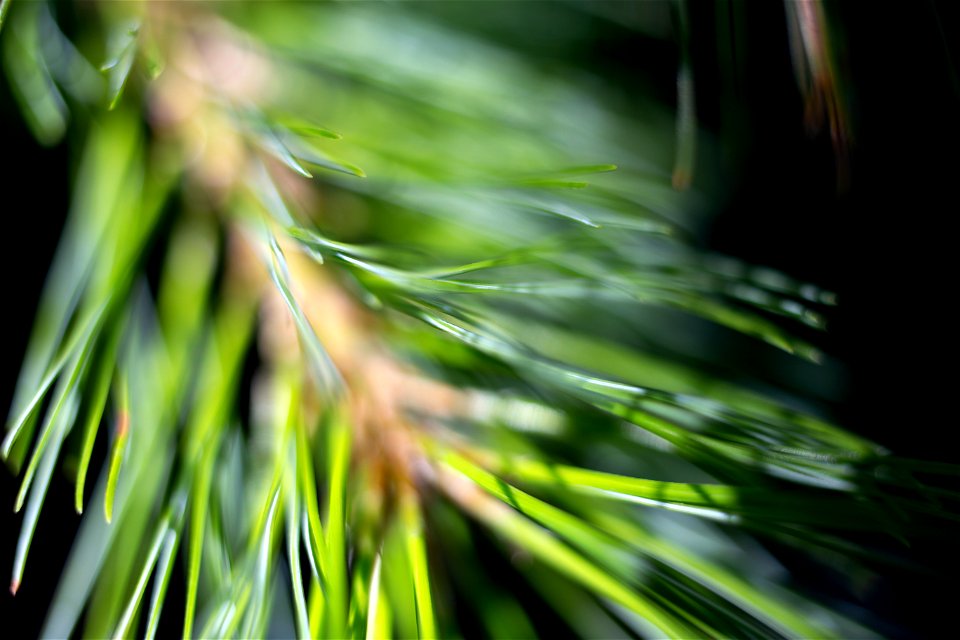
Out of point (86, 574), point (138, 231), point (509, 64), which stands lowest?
→ point (86, 574)

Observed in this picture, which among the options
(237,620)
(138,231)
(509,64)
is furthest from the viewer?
(509,64)

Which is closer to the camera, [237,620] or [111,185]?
[237,620]

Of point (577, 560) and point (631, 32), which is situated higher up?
point (631, 32)

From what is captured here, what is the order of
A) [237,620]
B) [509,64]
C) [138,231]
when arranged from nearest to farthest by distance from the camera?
[237,620] → [138,231] → [509,64]

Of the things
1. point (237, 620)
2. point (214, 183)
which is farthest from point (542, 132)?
point (237, 620)

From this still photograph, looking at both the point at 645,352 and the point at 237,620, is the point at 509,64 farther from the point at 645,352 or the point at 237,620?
the point at 237,620

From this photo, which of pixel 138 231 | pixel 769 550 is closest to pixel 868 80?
pixel 769 550
